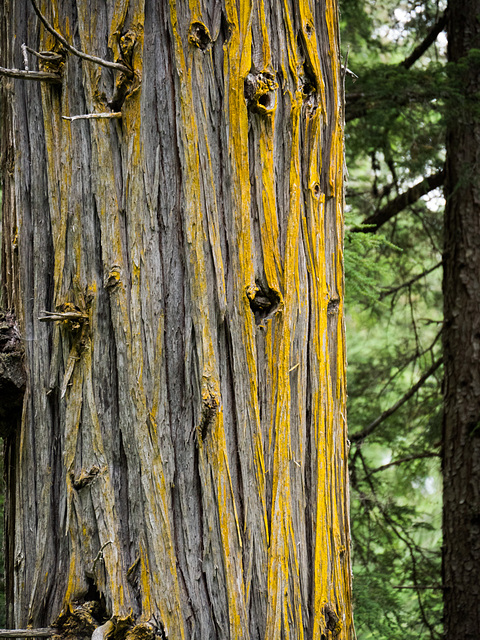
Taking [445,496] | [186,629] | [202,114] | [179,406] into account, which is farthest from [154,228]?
[445,496]

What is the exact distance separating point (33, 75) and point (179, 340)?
0.72 meters

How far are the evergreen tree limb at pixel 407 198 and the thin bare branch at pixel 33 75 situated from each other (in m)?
4.06

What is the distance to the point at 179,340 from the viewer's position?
1324 mm

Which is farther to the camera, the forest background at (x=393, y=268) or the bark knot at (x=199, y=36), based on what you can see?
the forest background at (x=393, y=268)

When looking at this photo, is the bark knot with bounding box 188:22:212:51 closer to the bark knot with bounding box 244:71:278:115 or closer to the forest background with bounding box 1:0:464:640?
the bark knot with bounding box 244:71:278:115

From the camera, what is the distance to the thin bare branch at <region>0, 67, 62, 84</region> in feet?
4.36

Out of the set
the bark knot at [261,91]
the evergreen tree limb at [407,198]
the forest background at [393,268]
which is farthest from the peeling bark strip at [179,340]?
the evergreen tree limb at [407,198]

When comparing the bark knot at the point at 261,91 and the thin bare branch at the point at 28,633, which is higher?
the bark knot at the point at 261,91

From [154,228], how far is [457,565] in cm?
413

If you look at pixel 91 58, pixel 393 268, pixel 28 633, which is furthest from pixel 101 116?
pixel 393 268

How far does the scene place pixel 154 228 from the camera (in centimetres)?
135

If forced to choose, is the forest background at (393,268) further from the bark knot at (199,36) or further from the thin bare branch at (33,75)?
the thin bare branch at (33,75)

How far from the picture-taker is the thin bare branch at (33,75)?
52.3 inches

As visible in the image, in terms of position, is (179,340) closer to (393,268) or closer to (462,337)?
(462,337)
